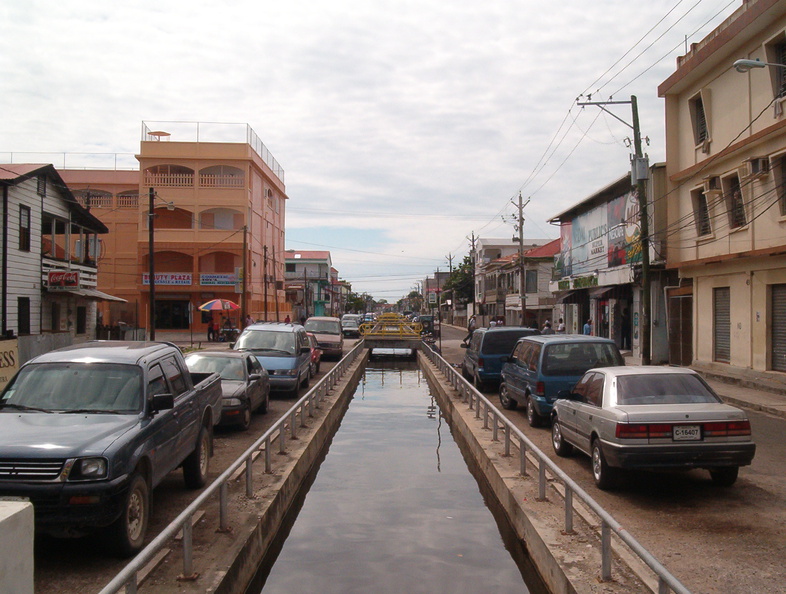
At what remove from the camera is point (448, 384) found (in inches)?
816

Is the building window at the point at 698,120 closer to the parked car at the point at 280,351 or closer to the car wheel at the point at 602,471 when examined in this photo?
the parked car at the point at 280,351

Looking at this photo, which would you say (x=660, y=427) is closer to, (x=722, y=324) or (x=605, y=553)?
(x=605, y=553)

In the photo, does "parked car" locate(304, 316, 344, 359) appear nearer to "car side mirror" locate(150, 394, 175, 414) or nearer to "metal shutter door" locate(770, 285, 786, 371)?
"metal shutter door" locate(770, 285, 786, 371)

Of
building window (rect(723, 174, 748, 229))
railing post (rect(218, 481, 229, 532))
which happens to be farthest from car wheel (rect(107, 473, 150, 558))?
building window (rect(723, 174, 748, 229))

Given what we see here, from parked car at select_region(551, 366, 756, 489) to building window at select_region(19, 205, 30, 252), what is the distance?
78.3ft

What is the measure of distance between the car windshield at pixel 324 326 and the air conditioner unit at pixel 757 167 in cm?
1837

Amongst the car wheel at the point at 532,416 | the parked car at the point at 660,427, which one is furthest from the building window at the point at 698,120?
the parked car at the point at 660,427

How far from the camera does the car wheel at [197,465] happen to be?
8484mm

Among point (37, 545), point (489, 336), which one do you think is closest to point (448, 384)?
point (489, 336)

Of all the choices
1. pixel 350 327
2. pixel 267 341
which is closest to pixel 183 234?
pixel 350 327

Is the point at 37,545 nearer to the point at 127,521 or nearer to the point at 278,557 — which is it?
the point at 127,521

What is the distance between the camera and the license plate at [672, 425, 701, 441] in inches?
309

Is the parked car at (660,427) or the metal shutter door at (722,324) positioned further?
the metal shutter door at (722,324)

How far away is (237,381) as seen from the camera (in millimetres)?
13461
